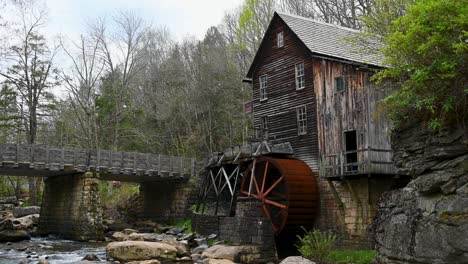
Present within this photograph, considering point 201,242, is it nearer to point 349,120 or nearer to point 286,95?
point 286,95

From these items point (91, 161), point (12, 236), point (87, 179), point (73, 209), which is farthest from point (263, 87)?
point (12, 236)

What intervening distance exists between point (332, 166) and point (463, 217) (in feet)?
31.8

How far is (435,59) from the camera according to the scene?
24.3ft

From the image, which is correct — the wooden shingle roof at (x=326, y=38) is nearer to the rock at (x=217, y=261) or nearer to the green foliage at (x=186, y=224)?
the rock at (x=217, y=261)

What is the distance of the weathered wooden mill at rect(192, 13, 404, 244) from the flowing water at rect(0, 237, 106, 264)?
20.7ft

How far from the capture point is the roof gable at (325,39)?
17784 millimetres

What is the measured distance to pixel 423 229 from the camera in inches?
301

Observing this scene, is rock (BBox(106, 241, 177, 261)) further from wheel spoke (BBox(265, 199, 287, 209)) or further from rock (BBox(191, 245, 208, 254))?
wheel spoke (BBox(265, 199, 287, 209))

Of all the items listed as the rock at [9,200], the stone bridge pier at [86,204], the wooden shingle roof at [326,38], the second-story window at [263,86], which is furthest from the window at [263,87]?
the rock at [9,200]

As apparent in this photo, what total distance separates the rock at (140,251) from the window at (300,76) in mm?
8096

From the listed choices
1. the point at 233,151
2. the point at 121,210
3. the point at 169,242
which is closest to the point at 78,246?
the point at 169,242

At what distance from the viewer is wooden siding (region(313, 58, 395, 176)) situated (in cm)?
1591

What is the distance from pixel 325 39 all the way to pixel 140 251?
35.9ft

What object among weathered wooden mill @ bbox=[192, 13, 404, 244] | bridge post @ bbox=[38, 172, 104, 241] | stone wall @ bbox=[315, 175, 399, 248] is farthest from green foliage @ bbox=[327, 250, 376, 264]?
bridge post @ bbox=[38, 172, 104, 241]
